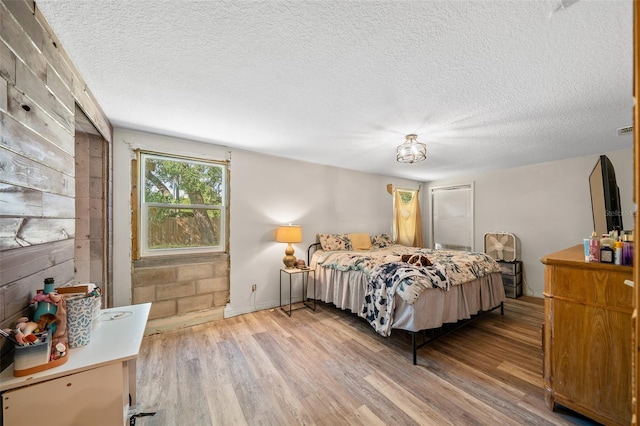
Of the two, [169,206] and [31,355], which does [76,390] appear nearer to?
[31,355]

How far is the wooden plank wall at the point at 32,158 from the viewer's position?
36.1 inches

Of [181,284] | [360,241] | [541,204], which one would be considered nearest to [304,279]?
[360,241]

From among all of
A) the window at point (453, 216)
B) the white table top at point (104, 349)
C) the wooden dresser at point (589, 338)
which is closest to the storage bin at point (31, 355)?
the white table top at point (104, 349)

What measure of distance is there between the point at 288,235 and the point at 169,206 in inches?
59.2

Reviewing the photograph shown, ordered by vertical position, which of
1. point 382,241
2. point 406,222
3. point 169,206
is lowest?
point 382,241

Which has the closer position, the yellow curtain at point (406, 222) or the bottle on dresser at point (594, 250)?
the bottle on dresser at point (594, 250)

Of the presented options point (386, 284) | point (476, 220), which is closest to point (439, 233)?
point (476, 220)

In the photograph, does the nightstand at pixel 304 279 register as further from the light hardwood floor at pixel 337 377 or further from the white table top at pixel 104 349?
the white table top at pixel 104 349

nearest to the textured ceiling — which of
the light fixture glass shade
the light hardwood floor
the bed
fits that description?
the light fixture glass shade

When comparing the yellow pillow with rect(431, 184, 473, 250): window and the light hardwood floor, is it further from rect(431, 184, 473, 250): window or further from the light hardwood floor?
rect(431, 184, 473, 250): window

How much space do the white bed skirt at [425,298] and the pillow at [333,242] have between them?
44 centimetres

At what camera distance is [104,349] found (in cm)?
112

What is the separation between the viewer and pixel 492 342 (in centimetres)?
254

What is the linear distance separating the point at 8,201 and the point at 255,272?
2.66m
